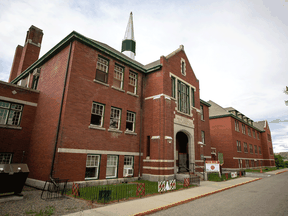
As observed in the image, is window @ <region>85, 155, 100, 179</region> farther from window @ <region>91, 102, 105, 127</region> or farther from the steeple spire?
the steeple spire

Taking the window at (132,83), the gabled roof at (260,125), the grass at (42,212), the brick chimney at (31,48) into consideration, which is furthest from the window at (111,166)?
the gabled roof at (260,125)

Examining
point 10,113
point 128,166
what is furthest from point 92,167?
point 10,113

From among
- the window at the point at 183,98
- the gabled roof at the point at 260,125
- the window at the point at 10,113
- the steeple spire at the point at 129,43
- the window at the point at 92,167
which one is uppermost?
the steeple spire at the point at 129,43

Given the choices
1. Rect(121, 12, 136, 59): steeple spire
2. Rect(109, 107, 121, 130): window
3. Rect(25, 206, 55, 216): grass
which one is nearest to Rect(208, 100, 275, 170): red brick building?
Rect(121, 12, 136, 59): steeple spire

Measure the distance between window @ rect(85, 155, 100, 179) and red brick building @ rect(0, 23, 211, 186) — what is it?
0.24 feet

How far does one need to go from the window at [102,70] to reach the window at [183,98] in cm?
910

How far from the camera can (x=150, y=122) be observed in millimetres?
18906

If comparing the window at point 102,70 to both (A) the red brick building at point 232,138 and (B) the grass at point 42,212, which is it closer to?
(B) the grass at point 42,212

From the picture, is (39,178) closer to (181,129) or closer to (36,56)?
(181,129)

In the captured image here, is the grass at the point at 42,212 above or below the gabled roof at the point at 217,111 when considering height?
below

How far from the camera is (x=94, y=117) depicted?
1530cm

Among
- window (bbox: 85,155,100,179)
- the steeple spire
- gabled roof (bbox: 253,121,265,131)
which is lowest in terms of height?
window (bbox: 85,155,100,179)

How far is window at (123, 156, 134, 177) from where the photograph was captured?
656 inches

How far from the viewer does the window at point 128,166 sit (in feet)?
54.6
